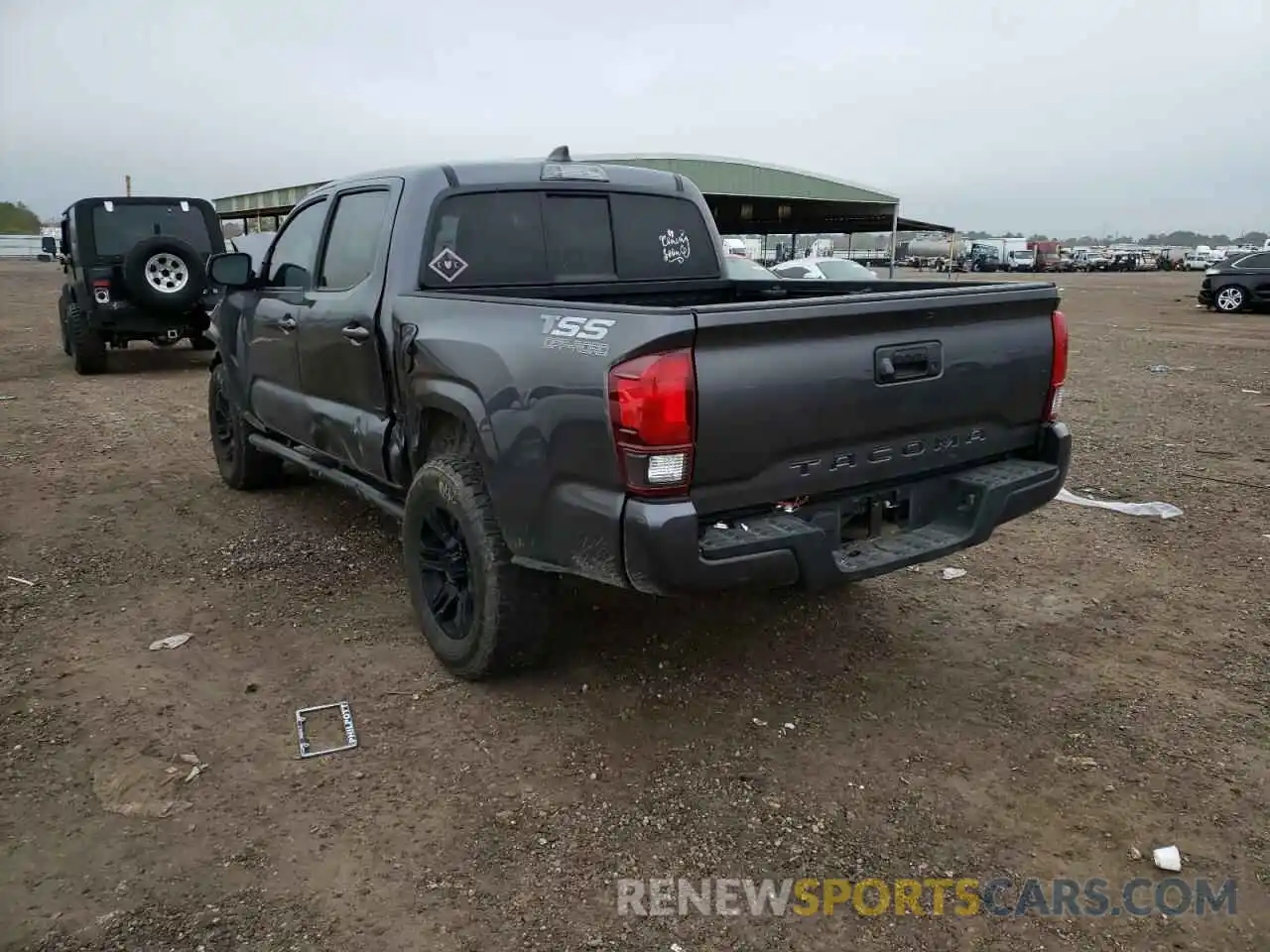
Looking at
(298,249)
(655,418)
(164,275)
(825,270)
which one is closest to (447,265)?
(298,249)

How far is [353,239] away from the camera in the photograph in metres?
4.59

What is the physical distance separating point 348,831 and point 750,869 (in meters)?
1.21

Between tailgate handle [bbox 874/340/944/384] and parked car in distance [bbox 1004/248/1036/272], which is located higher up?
parked car in distance [bbox 1004/248/1036/272]

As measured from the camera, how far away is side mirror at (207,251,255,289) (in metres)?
5.36

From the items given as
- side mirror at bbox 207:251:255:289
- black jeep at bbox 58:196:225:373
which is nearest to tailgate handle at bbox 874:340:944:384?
side mirror at bbox 207:251:255:289

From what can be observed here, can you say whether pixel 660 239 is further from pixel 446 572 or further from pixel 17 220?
pixel 17 220

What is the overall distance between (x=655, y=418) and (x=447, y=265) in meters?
1.75

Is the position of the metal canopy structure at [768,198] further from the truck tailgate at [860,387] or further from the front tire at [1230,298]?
the truck tailgate at [860,387]

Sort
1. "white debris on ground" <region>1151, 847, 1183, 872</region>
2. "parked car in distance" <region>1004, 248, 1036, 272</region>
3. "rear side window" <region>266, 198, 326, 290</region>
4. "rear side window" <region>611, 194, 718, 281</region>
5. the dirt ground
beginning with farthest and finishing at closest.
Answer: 1. "parked car in distance" <region>1004, 248, 1036, 272</region>
2. "rear side window" <region>266, 198, 326, 290</region>
3. "rear side window" <region>611, 194, 718, 281</region>
4. "white debris on ground" <region>1151, 847, 1183, 872</region>
5. the dirt ground

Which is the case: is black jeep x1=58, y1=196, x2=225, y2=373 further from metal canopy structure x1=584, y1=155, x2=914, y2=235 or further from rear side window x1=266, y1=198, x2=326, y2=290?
metal canopy structure x1=584, y1=155, x2=914, y2=235

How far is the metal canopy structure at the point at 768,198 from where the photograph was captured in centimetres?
3003

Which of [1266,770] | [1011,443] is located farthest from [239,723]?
[1266,770]

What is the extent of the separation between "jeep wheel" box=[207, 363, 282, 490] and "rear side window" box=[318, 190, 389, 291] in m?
1.84

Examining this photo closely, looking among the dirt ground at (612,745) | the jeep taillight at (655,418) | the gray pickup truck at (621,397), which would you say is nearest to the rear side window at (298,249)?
the gray pickup truck at (621,397)
